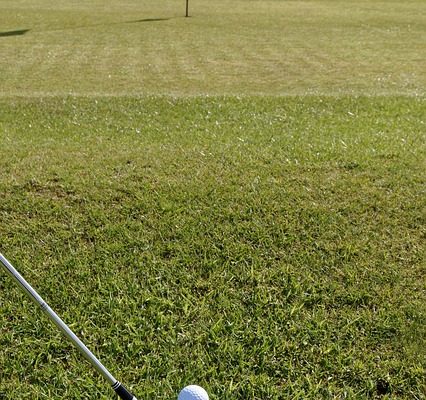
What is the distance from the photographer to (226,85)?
1074cm

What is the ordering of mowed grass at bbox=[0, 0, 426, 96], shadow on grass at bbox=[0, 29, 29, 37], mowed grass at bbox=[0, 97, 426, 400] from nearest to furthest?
mowed grass at bbox=[0, 97, 426, 400], mowed grass at bbox=[0, 0, 426, 96], shadow on grass at bbox=[0, 29, 29, 37]

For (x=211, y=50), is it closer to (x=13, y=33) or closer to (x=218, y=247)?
(x=13, y=33)

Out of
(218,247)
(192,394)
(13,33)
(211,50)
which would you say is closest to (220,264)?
(218,247)

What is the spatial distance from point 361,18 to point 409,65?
11459 mm

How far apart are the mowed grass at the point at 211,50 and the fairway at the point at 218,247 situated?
2.91 meters

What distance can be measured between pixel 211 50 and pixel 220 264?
1211 centimetres

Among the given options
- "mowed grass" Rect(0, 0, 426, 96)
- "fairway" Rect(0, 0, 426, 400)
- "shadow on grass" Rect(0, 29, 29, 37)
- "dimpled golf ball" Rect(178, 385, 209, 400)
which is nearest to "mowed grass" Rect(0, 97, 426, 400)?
"fairway" Rect(0, 0, 426, 400)

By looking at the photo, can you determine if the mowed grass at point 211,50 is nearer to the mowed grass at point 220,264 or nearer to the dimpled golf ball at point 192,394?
the mowed grass at point 220,264

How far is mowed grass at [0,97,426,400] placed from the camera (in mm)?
3084

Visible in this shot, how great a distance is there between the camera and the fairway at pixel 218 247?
3102mm

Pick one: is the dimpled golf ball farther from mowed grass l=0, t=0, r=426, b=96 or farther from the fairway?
mowed grass l=0, t=0, r=426, b=96

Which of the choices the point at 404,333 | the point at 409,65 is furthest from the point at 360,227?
the point at 409,65

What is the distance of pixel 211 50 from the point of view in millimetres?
15023

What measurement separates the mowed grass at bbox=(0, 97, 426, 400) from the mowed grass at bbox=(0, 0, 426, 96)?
4.54 meters
